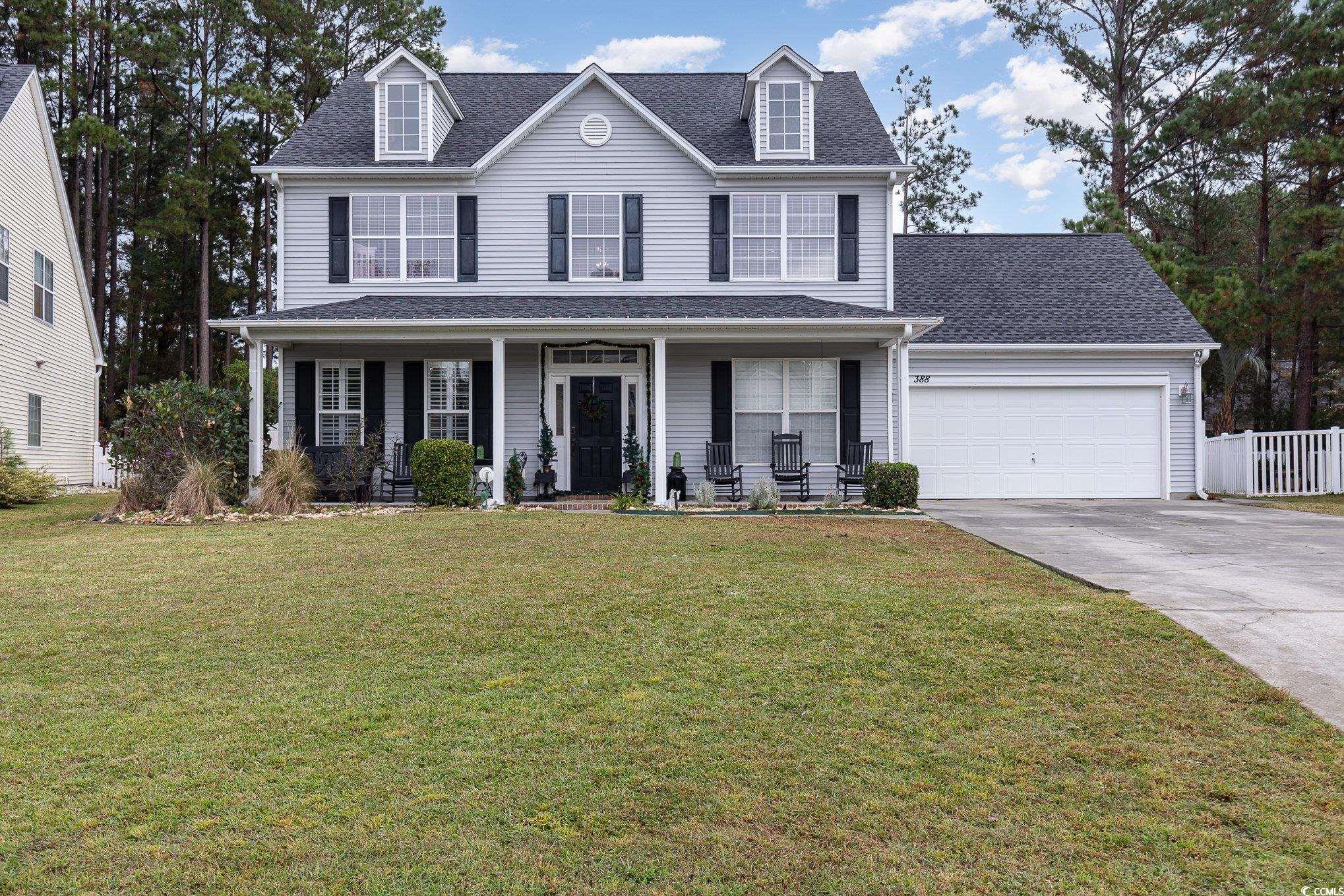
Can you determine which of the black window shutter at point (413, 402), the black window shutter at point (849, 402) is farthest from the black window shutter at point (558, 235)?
the black window shutter at point (849, 402)

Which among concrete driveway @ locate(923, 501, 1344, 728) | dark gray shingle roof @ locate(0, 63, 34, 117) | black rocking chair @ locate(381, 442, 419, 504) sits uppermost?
dark gray shingle roof @ locate(0, 63, 34, 117)

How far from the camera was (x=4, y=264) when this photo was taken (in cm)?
1658

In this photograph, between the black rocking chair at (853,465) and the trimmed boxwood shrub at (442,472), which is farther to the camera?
the black rocking chair at (853,465)

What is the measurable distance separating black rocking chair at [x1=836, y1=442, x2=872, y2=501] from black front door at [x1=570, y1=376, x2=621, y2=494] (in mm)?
3737

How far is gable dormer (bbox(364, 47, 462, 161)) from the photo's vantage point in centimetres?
1483

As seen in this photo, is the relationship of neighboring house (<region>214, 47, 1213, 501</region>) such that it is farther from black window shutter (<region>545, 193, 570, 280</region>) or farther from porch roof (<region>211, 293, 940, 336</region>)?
porch roof (<region>211, 293, 940, 336</region>)

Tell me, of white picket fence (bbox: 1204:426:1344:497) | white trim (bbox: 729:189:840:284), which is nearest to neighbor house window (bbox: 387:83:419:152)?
white trim (bbox: 729:189:840:284)

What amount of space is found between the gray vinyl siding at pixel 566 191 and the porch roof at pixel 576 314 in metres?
0.32

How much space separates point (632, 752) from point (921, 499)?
1309cm

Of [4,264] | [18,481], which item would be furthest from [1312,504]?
[4,264]

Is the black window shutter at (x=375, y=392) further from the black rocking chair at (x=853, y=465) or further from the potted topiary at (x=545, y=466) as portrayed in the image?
the black rocking chair at (x=853, y=465)

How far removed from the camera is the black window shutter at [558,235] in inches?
575

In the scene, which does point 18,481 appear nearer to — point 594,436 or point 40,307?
point 40,307

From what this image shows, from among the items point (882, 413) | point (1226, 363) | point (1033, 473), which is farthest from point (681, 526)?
point (1226, 363)
